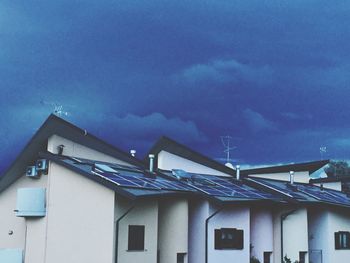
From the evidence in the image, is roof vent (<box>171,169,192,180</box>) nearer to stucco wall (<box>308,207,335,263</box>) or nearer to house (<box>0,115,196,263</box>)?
house (<box>0,115,196,263</box>)

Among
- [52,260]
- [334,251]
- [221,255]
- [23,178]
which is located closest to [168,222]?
[221,255]

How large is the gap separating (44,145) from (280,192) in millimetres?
13308

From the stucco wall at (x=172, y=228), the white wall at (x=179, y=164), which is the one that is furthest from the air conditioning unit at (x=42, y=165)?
the white wall at (x=179, y=164)

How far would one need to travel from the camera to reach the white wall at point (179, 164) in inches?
1286

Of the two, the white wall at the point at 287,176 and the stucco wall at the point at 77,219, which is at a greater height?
the white wall at the point at 287,176

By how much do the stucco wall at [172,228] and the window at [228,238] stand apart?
1888 mm

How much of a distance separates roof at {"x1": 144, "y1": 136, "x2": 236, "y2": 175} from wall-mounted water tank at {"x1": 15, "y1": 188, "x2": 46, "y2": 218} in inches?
373

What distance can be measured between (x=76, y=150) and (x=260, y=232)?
10.4m

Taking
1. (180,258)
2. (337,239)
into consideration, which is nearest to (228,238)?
(180,258)

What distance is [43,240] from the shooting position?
24031 millimetres

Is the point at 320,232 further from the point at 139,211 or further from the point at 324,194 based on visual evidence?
the point at 139,211

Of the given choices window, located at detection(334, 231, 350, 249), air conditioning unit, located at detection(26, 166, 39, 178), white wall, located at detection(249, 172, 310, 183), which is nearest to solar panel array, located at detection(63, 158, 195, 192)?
air conditioning unit, located at detection(26, 166, 39, 178)

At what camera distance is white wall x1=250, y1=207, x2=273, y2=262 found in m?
29.6

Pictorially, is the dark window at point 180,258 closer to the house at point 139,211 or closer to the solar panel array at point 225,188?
the house at point 139,211
